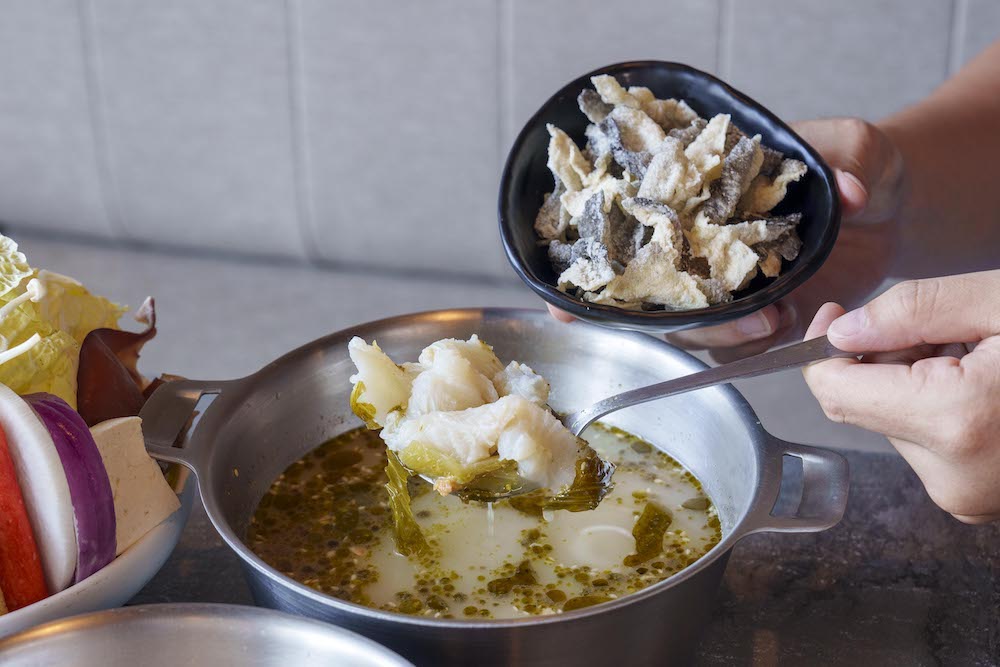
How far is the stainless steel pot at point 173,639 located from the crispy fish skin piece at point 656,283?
1.51ft

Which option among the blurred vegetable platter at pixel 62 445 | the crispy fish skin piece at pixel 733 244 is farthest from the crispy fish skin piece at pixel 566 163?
the blurred vegetable platter at pixel 62 445

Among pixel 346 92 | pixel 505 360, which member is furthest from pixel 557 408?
pixel 346 92

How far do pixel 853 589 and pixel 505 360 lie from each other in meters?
0.42

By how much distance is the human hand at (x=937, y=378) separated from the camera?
84 cm

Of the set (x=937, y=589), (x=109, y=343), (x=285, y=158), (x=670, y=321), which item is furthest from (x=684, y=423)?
(x=285, y=158)

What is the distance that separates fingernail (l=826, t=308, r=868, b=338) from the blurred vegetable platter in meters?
0.58

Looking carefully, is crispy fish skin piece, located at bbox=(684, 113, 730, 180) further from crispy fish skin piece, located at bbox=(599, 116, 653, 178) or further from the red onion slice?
the red onion slice

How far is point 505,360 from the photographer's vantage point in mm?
1116

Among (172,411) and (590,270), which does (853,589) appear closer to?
(590,270)

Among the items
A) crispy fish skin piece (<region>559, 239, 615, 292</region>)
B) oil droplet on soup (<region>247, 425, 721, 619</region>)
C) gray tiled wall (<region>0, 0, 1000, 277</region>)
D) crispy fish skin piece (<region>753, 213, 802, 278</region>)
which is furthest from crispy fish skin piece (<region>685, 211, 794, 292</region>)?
gray tiled wall (<region>0, 0, 1000, 277</region>)

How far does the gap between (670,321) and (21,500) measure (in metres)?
0.56

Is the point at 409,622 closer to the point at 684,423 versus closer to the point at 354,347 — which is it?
the point at 354,347

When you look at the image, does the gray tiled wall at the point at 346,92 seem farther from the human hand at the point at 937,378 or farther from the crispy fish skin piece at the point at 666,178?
the human hand at the point at 937,378

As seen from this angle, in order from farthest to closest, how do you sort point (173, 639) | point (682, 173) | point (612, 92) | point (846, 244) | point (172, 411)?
point (846, 244) < point (612, 92) < point (682, 173) < point (172, 411) < point (173, 639)
